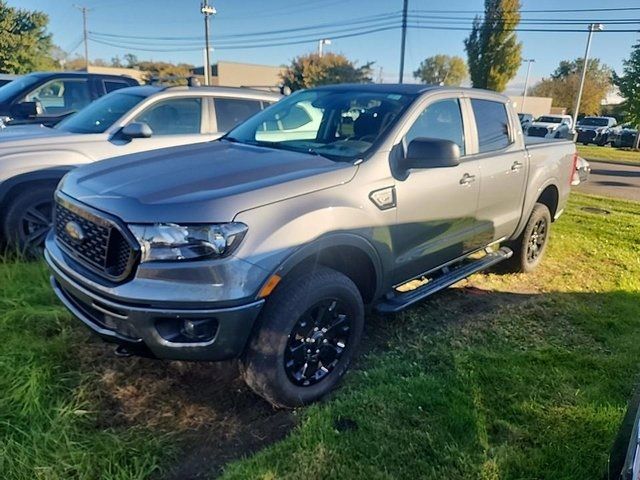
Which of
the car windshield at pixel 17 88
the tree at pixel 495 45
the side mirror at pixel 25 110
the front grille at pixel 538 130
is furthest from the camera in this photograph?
the tree at pixel 495 45

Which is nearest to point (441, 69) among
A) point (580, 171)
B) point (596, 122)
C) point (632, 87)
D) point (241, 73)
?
point (241, 73)

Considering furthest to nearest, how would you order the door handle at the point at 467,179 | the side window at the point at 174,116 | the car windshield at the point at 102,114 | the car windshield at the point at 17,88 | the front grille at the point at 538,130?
the front grille at the point at 538,130, the car windshield at the point at 17,88, the side window at the point at 174,116, the car windshield at the point at 102,114, the door handle at the point at 467,179

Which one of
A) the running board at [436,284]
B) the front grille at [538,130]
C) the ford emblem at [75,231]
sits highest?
the ford emblem at [75,231]

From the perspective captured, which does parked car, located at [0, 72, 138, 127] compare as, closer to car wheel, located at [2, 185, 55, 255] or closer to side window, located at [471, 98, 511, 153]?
car wheel, located at [2, 185, 55, 255]

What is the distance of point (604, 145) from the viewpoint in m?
31.8

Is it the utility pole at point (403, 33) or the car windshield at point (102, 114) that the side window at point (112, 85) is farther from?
the utility pole at point (403, 33)

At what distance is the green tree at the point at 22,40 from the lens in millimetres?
35094

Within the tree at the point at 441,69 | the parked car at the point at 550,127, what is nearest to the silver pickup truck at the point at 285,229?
the parked car at the point at 550,127

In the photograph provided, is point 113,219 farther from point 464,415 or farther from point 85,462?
point 464,415

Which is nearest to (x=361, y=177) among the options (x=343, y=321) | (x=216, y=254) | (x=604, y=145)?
(x=343, y=321)

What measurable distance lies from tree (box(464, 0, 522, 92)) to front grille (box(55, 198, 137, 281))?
125ft

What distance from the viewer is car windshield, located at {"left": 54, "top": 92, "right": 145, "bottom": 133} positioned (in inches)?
207

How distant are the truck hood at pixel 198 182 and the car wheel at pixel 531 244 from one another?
9.42 feet

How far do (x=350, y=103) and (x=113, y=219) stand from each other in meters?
2.03
